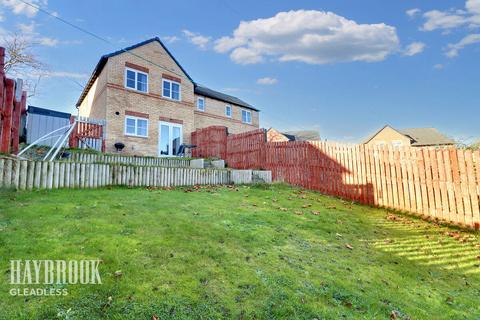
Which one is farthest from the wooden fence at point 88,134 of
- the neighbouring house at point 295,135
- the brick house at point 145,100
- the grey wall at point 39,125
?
the neighbouring house at point 295,135

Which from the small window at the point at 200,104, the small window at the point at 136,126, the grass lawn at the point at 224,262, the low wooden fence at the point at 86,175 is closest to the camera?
the grass lawn at the point at 224,262

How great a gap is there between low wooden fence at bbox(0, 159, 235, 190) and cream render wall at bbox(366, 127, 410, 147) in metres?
38.7

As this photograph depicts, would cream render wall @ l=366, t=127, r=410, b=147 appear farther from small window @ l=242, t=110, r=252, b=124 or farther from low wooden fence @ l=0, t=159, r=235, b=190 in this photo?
low wooden fence @ l=0, t=159, r=235, b=190

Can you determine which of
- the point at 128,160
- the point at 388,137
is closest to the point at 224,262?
the point at 128,160

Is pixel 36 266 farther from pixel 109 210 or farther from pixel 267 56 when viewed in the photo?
pixel 267 56

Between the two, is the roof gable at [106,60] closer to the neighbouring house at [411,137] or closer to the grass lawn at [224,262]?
the grass lawn at [224,262]

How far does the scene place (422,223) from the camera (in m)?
7.61

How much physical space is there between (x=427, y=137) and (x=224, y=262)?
49803 mm

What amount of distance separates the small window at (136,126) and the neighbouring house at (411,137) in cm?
3511

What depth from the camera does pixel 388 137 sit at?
41.5 m

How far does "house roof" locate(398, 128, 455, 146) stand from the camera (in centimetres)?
4006

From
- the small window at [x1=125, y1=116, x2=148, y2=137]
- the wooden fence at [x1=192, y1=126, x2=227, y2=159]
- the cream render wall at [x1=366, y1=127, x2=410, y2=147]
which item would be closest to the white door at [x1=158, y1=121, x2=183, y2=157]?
the small window at [x1=125, y1=116, x2=148, y2=137]

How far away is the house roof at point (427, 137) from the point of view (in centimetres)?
4006

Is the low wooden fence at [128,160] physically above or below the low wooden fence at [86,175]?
above
